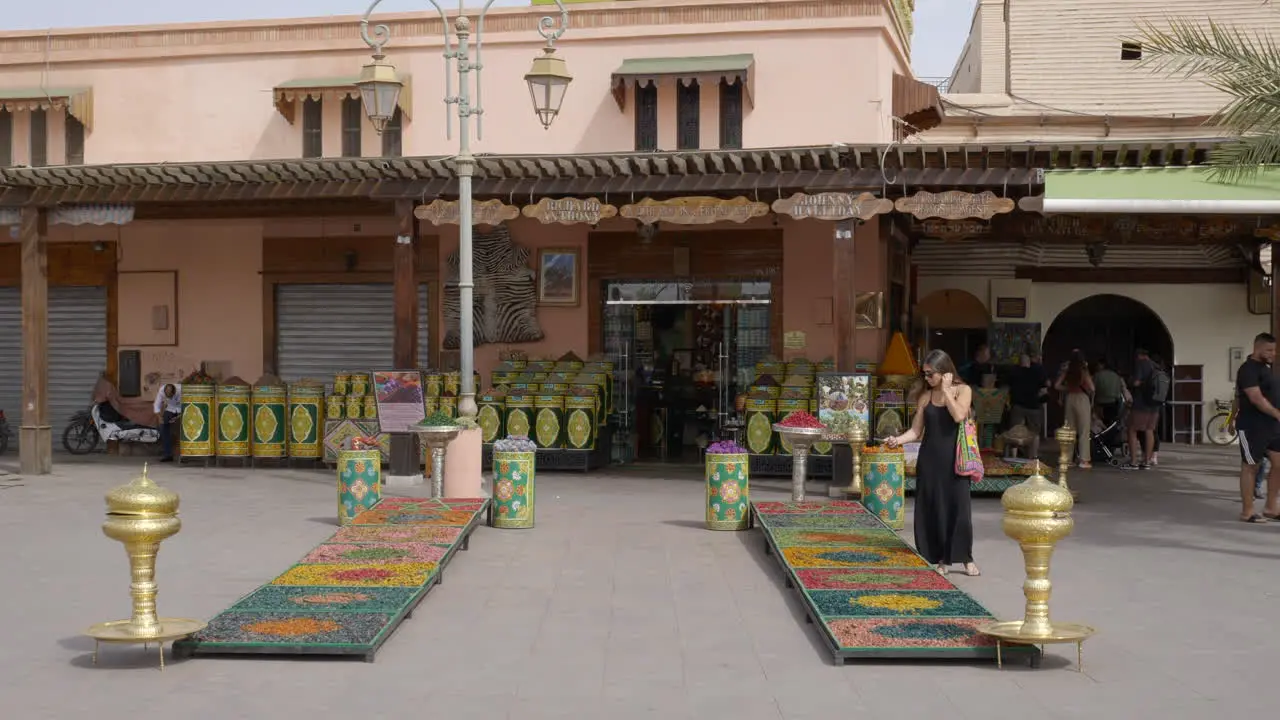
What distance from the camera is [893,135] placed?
21.3m

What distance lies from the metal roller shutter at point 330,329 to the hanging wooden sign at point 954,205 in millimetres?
8867

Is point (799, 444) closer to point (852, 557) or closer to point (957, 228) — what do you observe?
point (852, 557)

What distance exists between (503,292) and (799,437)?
26.5 ft

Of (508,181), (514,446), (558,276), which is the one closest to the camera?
(514,446)

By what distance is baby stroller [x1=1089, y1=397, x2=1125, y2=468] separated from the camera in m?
20.5

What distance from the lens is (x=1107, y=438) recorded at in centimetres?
2083

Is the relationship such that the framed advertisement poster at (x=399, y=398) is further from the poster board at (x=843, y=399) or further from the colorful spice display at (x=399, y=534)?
the colorful spice display at (x=399, y=534)

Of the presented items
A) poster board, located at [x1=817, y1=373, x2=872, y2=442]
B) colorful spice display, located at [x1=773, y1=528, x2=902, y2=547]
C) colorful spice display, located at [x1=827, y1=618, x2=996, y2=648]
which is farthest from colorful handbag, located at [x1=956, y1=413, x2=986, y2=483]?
poster board, located at [x1=817, y1=373, x2=872, y2=442]

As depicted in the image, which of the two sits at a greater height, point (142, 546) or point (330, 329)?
point (330, 329)

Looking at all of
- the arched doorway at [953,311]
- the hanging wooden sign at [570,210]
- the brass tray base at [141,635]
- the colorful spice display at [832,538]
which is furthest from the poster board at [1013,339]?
the brass tray base at [141,635]

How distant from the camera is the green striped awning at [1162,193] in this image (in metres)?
14.3

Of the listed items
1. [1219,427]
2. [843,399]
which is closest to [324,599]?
[843,399]

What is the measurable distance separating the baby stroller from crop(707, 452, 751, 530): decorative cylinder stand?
28.7ft

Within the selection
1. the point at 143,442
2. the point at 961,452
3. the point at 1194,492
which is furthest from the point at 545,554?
the point at 143,442
